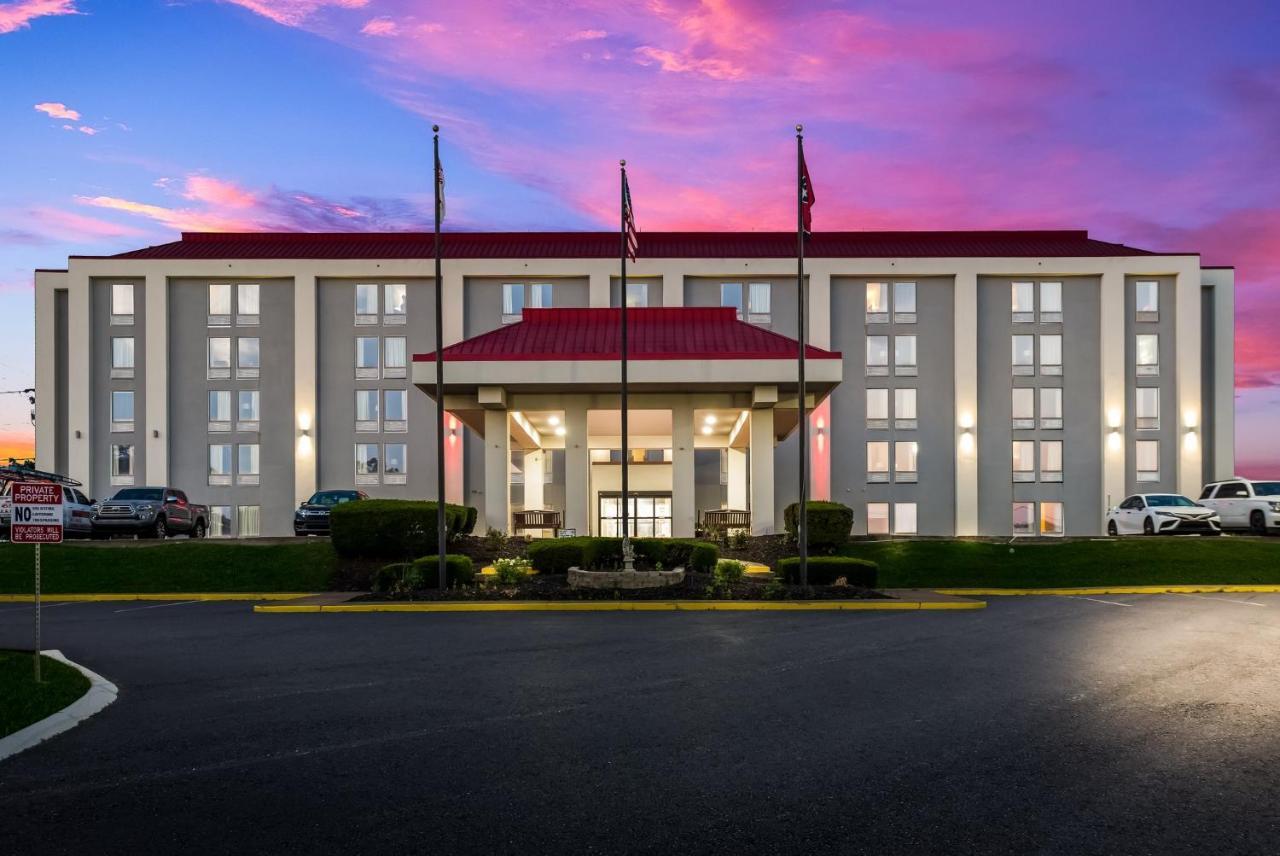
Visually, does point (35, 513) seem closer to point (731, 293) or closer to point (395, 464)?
point (395, 464)

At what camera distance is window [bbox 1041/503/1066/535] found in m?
45.1

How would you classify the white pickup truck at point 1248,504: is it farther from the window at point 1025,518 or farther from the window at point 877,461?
the window at point 877,461

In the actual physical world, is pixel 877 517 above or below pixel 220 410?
below

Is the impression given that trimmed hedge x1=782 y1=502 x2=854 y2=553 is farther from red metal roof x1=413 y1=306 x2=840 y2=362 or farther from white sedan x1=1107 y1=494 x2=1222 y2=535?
white sedan x1=1107 y1=494 x2=1222 y2=535

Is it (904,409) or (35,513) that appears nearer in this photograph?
(35,513)

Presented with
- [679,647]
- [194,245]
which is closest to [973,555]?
[679,647]

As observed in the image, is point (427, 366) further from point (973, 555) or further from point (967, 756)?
point (967, 756)

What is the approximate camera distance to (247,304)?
151ft

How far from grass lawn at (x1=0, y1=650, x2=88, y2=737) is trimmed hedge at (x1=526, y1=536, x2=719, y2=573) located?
11.9 meters

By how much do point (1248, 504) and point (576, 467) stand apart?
21805mm

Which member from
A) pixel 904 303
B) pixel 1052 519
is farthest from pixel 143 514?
pixel 1052 519

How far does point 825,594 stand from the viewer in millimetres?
18797

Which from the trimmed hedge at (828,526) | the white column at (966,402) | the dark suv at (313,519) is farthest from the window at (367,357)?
the white column at (966,402)

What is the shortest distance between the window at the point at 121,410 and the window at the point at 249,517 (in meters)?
6.57
